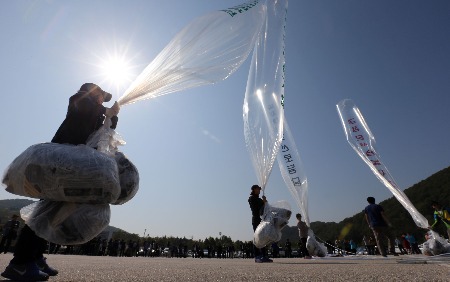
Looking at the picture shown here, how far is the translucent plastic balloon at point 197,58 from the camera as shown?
3.40 m

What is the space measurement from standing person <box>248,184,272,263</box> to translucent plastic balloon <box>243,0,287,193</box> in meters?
0.30

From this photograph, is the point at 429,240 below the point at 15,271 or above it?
above

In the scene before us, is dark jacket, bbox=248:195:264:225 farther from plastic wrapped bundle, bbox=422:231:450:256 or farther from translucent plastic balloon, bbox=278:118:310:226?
plastic wrapped bundle, bbox=422:231:450:256

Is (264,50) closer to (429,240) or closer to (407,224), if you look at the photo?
(429,240)

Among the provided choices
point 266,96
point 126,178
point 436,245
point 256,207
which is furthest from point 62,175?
→ point 436,245

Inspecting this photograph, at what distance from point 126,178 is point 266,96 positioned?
5.02 meters

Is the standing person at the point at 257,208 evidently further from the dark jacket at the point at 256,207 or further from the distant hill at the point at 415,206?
the distant hill at the point at 415,206

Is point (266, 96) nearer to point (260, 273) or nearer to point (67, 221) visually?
point (260, 273)

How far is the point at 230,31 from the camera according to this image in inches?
165

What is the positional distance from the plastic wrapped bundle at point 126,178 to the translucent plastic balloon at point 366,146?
9.06 m

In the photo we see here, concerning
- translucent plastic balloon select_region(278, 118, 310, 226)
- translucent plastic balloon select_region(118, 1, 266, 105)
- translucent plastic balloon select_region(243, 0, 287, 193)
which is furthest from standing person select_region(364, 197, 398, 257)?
translucent plastic balloon select_region(118, 1, 266, 105)

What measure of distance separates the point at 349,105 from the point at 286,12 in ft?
17.8

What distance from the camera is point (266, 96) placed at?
7.05m

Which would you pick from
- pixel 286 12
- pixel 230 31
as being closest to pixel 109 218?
pixel 230 31
